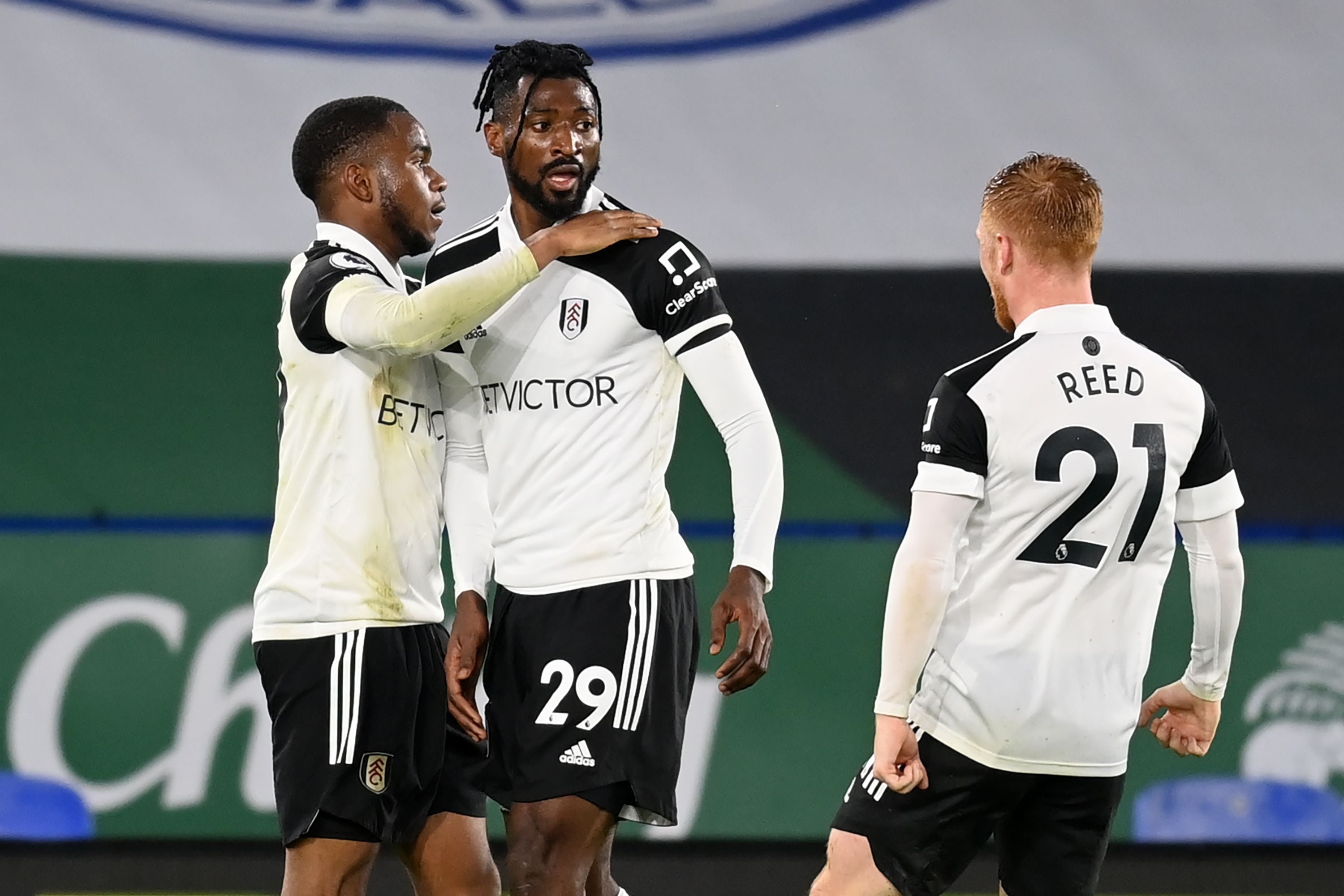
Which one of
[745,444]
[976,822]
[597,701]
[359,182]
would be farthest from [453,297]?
[976,822]

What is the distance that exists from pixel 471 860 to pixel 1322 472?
14.2 feet

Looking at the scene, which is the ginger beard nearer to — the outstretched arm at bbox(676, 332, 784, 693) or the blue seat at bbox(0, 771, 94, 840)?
the outstretched arm at bbox(676, 332, 784, 693)

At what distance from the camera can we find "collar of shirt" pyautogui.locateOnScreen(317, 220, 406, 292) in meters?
3.19

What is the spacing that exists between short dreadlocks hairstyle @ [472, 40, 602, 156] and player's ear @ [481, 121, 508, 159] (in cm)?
1

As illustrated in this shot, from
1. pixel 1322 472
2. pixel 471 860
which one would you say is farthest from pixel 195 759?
pixel 1322 472

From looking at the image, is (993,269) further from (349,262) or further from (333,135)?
(333,135)

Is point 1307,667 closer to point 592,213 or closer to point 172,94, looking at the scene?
point 592,213

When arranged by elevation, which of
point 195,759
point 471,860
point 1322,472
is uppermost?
point 1322,472

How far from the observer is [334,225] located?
323 centimetres

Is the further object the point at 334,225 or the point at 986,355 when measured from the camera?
the point at 334,225

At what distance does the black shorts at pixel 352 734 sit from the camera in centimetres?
301

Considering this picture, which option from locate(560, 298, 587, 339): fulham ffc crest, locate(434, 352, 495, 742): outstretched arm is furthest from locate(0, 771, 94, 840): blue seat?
locate(560, 298, 587, 339): fulham ffc crest

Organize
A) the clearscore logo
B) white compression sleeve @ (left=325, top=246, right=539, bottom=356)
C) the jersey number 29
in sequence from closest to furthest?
1. the jersey number 29
2. white compression sleeve @ (left=325, top=246, right=539, bottom=356)
3. the clearscore logo

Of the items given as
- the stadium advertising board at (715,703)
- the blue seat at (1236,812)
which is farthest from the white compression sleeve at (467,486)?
the blue seat at (1236,812)
